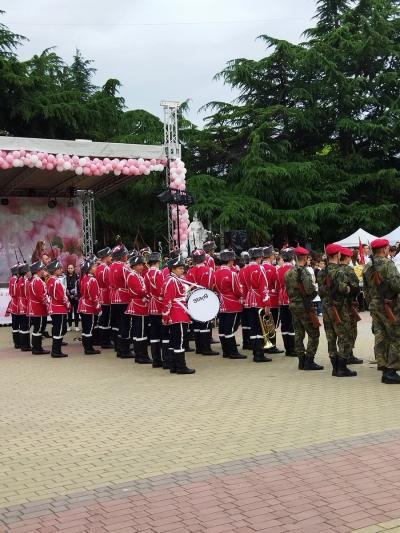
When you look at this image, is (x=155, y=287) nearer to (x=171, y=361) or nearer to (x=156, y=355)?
(x=156, y=355)

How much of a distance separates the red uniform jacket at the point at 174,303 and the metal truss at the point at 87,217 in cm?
1273

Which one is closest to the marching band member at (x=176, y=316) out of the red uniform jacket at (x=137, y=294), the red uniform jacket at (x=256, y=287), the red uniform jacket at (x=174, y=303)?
the red uniform jacket at (x=174, y=303)

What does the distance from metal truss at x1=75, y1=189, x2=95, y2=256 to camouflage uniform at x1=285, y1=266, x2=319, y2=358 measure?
13.4m

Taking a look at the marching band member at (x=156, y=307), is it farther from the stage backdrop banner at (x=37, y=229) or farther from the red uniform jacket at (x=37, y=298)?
the stage backdrop banner at (x=37, y=229)

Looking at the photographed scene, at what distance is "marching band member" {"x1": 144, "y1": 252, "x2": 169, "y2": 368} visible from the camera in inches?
434

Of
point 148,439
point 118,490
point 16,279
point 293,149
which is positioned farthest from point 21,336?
point 293,149

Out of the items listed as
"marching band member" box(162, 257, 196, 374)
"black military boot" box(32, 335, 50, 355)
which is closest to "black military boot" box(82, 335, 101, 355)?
"black military boot" box(32, 335, 50, 355)

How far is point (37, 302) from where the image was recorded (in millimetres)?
13422

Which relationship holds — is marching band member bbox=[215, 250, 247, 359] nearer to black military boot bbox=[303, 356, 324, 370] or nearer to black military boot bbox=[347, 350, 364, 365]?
black military boot bbox=[303, 356, 324, 370]

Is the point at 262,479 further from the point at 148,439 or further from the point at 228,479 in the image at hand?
the point at 148,439

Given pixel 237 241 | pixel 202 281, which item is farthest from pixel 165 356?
pixel 237 241

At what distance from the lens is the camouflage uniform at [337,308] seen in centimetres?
930

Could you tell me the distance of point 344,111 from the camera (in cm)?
3169

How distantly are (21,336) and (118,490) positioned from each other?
9.97 m
